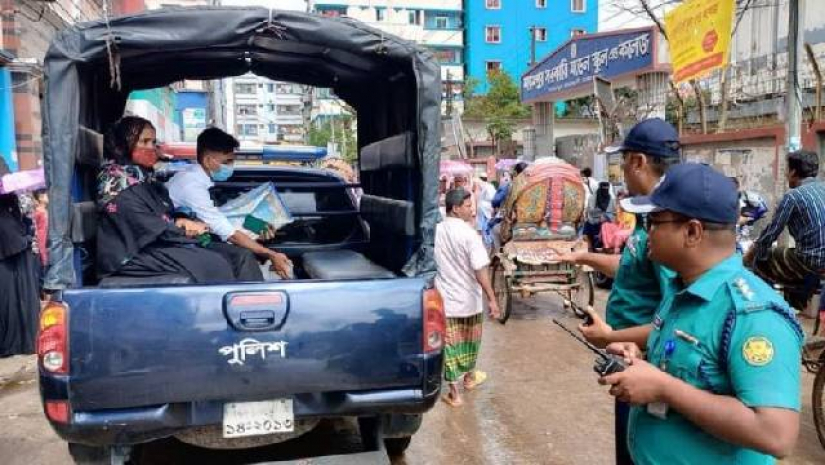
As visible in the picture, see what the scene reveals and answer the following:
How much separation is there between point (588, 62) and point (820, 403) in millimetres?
12204

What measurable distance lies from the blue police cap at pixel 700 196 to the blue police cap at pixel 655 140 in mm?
948

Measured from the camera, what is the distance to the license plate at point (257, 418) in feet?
10.5

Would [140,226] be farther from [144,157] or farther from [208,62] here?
[208,62]

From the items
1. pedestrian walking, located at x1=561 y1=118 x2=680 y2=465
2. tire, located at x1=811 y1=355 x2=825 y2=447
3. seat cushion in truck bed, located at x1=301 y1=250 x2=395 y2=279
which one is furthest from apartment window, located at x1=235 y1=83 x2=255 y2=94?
pedestrian walking, located at x1=561 y1=118 x2=680 y2=465

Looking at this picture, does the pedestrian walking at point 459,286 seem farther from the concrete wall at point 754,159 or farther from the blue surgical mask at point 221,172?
the concrete wall at point 754,159

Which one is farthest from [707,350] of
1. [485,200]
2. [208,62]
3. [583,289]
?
[485,200]

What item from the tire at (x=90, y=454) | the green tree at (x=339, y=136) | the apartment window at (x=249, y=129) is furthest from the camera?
the apartment window at (x=249, y=129)

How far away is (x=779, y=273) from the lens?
212 inches

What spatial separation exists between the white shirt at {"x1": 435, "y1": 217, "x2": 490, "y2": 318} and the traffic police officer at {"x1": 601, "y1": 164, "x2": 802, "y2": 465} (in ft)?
11.2

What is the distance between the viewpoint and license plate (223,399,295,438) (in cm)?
321

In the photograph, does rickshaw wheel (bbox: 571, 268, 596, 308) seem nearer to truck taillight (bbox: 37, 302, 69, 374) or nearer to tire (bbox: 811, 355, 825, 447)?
tire (bbox: 811, 355, 825, 447)

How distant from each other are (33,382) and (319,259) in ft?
10.4

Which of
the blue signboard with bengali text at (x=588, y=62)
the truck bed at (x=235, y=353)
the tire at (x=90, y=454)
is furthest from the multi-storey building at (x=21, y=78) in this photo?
the blue signboard with bengali text at (x=588, y=62)

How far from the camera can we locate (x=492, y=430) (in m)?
4.79
